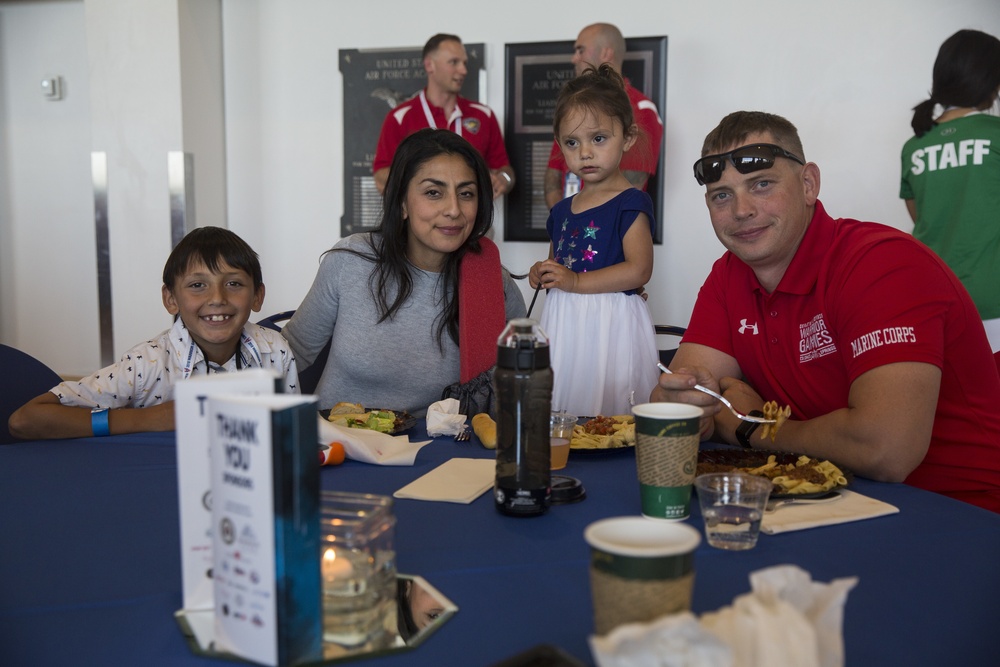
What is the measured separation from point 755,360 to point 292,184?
4097mm

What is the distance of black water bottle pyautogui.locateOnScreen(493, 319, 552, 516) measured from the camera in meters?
1.19

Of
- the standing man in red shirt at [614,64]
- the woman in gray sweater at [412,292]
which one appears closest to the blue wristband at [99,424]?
the woman in gray sweater at [412,292]

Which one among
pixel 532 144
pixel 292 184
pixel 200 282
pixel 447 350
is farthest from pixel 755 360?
pixel 292 184

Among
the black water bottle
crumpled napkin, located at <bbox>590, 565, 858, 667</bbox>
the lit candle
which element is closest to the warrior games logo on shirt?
the black water bottle

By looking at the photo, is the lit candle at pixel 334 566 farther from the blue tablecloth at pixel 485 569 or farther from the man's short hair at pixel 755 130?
the man's short hair at pixel 755 130

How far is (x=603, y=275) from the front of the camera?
292cm

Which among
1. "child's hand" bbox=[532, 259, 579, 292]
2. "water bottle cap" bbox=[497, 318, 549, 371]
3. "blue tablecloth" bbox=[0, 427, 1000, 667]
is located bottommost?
"blue tablecloth" bbox=[0, 427, 1000, 667]

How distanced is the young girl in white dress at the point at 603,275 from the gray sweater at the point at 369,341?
58cm

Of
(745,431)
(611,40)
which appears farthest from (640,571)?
(611,40)

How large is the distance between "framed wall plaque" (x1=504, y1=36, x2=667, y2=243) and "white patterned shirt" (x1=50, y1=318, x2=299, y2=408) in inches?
116

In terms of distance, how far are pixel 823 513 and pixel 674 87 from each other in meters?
3.92

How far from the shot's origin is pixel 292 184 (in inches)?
213

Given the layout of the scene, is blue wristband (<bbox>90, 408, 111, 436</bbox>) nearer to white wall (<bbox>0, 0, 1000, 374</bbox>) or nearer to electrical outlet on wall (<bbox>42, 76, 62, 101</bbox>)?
white wall (<bbox>0, 0, 1000, 374</bbox>)

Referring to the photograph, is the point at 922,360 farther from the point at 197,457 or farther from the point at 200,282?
the point at 200,282
